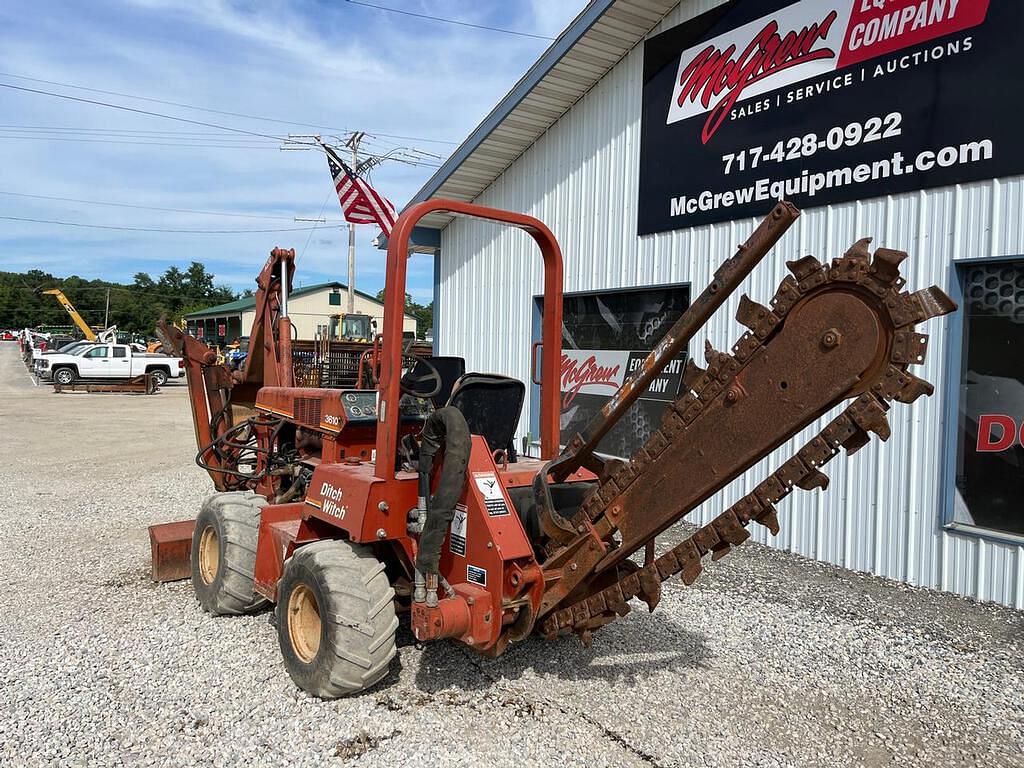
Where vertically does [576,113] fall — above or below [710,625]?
above

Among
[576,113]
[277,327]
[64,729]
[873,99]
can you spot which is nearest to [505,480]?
[64,729]

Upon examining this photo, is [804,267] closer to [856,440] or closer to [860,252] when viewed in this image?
[860,252]

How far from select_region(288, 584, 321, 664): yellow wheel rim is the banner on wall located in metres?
5.79

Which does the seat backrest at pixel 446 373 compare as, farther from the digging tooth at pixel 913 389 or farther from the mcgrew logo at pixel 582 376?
the mcgrew logo at pixel 582 376

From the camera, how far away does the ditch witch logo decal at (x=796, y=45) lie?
638 cm

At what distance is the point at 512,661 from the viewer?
467 cm

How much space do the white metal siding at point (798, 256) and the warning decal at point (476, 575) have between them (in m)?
4.24

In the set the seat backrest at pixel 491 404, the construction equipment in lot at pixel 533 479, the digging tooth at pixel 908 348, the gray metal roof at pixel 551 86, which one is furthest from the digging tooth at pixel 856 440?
the gray metal roof at pixel 551 86

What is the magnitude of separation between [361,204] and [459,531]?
45.7 ft

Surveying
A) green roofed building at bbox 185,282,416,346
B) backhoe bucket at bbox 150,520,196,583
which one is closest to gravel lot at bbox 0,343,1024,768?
backhoe bucket at bbox 150,520,196,583

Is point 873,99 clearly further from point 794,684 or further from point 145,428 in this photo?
point 145,428

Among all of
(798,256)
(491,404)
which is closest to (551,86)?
(798,256)

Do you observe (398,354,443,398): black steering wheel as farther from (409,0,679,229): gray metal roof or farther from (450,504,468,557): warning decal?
(409,0,679,229): gray metal roof

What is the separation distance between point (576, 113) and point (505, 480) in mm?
7193
